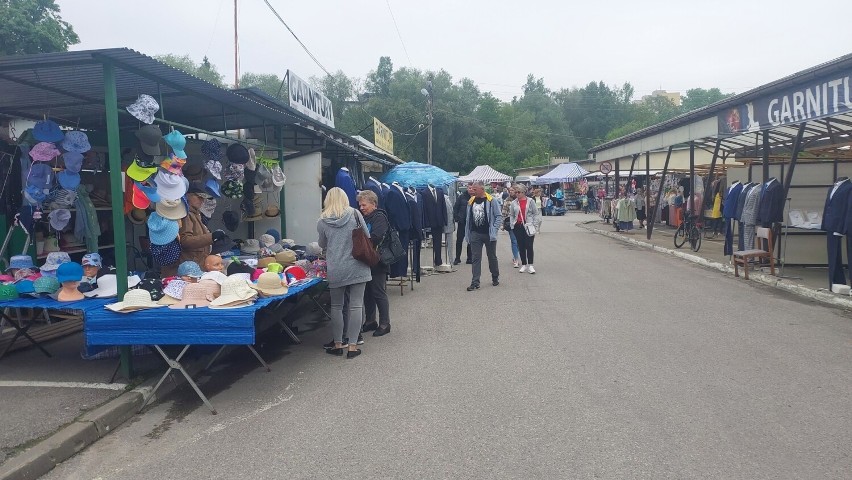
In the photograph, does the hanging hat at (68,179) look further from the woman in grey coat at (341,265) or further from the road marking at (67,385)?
the woman in grey coat at (341,265)

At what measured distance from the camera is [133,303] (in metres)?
5.64

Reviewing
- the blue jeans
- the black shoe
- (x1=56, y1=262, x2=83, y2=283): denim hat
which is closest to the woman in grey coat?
the black shoe

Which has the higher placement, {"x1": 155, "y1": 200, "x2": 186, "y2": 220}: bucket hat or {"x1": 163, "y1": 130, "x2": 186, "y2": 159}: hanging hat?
{"x1": 163, "y1": 130, "x2": 186, "y2": 159}: hanging hat

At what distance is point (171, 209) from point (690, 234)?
14367 millimetres

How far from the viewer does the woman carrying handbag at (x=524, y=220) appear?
1311 centimetres

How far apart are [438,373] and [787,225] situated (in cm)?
920

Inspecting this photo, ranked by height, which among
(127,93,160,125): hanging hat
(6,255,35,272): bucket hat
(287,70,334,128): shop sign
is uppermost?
(287,70,334,128): shop sign

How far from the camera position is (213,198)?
919 cm

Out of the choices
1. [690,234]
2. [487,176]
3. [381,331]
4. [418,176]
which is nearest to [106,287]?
[381,331]

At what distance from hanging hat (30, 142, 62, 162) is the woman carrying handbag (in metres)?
8.60

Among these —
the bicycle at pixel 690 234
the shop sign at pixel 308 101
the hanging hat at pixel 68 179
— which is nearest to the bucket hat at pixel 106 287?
the hanging hat at pixel 68 179

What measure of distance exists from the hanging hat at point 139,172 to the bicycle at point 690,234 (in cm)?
1437

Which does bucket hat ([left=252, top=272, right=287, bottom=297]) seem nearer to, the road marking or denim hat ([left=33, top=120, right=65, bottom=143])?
the road marking

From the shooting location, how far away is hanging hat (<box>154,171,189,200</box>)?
22.4 ft
